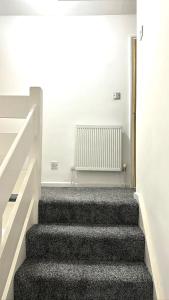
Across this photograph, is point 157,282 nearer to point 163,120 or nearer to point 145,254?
point 145,254

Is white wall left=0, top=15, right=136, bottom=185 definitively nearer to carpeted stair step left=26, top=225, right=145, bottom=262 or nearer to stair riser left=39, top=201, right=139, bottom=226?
stair riser left=39, top=201, right=139, bottom=226

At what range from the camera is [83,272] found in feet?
5.94

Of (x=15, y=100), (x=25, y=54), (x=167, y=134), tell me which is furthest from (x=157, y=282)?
(x=25, y=54)

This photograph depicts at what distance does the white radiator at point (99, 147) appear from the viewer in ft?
11.8

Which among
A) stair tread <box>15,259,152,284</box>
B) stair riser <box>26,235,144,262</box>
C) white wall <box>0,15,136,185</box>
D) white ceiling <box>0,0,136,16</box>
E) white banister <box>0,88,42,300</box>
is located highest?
white ceiling <box>0,0,136,16</box>

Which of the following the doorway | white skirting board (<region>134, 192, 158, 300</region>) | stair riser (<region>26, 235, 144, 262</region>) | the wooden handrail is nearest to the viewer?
the wooden handrail

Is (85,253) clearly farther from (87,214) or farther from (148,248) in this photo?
(148,248)

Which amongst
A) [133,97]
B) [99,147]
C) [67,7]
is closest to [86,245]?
[99,147]

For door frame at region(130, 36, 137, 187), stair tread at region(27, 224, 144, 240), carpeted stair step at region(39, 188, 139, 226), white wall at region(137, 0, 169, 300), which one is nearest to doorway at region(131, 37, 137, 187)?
door frame at region(130, 36, 137, 187)

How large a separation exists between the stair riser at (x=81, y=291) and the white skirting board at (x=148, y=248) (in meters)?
0.07

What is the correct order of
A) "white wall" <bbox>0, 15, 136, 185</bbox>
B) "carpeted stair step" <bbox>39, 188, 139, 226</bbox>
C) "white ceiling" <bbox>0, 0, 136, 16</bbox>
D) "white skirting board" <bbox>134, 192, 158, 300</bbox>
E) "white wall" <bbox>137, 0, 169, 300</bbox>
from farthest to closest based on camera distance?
"white wall" <bbox>0, 15, 136, 185</bbox> → "white ceiling" <bbox>0, 0, 136, 16</bbox> → "carpeted stair step" <bbox>39, 188, 139, 226</bbox> → "white skirting board" <bbox>134, 192, 158, 300</bbox> → "white wall" <bbox>137, 0, 169, 300</bbox>

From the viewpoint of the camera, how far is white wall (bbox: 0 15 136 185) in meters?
3.70

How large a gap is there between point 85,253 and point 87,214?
1.13 ft

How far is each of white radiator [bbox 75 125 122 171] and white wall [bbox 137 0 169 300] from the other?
1.23 m
